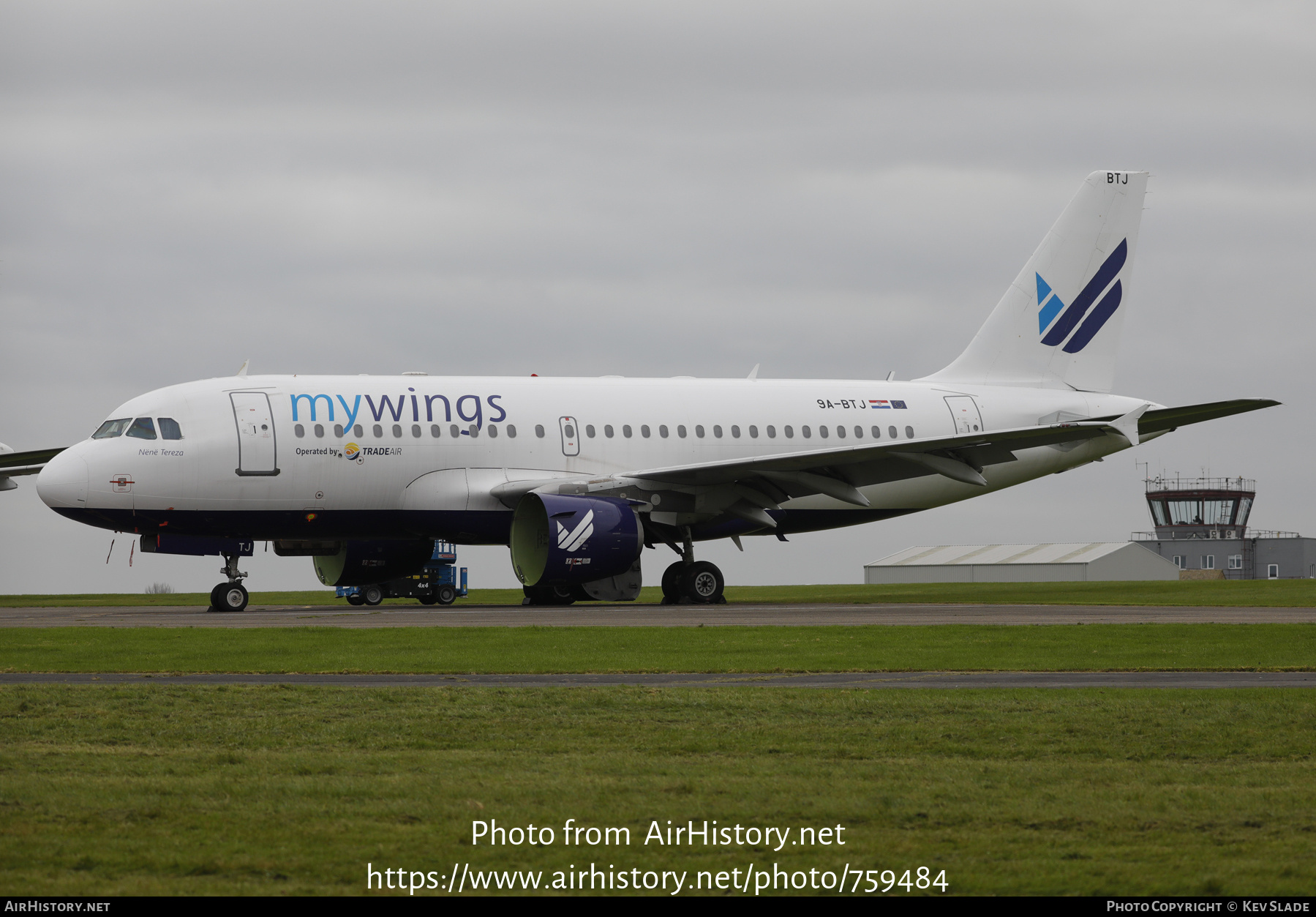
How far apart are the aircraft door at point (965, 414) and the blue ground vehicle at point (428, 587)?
1336 cm

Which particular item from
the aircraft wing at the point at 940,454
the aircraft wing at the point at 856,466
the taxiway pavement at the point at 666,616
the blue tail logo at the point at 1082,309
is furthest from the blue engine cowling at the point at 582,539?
the blue tail logo at the point at 1082,309

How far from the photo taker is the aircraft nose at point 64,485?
27.1m

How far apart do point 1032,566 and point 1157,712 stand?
6447 centimetres

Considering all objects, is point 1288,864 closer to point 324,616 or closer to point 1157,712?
point 1157,712

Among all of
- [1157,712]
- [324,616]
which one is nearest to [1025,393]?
[324,616]

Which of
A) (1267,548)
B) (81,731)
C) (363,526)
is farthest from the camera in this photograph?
(1267,548)

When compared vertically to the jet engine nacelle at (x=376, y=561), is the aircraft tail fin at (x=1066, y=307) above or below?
above

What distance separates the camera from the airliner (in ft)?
91.7

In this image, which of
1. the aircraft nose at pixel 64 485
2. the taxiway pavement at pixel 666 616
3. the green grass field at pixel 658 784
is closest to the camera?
the green grass field at pixel 658 784

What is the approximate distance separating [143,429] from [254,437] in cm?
204

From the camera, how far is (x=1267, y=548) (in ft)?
272

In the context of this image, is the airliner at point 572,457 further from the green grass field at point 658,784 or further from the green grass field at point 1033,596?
the green grass field at point 658,784

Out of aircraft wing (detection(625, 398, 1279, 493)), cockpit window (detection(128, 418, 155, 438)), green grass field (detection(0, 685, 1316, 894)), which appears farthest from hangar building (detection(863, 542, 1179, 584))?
green grass field (detection(0, 685, 1316, 894))
